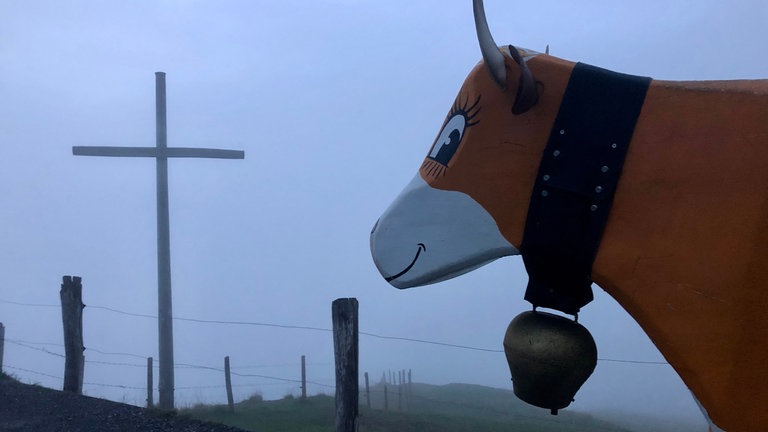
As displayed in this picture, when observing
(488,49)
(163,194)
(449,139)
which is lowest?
(449,139)

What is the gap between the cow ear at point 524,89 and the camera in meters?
2.21

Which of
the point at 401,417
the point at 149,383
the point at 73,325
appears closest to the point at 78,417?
the point at 73,325

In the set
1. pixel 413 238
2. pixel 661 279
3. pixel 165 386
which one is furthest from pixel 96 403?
pixel 661 279

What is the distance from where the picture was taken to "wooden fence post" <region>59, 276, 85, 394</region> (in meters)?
9.51

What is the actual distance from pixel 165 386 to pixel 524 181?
31.6 feet

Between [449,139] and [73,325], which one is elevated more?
[449,139]

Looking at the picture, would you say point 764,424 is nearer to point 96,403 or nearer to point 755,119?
point 755,119

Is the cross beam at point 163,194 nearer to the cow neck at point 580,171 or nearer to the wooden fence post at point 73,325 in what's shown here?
the wooden fence post at point 73,325

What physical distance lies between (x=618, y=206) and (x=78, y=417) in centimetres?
714

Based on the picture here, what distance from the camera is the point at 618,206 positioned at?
2172 mm

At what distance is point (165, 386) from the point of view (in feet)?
35.8

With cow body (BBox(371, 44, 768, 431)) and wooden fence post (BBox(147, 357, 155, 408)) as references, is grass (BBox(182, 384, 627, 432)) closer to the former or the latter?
wooden fence post (BBox(147, 357, 155, 408))

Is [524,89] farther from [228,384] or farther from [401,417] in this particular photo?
[228,384]

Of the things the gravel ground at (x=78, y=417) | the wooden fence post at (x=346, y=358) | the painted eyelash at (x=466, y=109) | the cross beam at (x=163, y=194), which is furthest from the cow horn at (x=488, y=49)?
the cross beam at (x=163, y=194)
